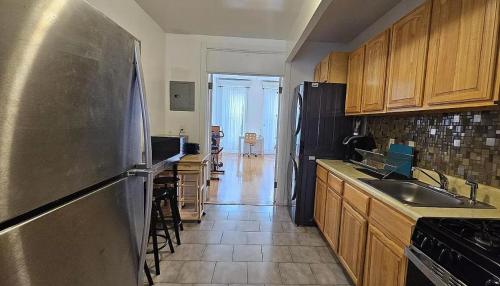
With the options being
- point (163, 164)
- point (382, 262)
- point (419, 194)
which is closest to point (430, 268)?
point (382, 262)

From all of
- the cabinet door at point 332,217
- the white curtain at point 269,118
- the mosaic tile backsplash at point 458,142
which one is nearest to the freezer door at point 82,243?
the cabinet door at point 332,217

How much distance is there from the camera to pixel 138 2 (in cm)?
275

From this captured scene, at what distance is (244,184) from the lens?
510cm

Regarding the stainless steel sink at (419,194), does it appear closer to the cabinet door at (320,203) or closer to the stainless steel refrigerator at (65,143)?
the cabinet door at (320,203)

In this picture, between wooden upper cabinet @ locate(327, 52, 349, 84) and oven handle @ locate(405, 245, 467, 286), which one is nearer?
oven handle @ locate(405, 245, 467, 286)

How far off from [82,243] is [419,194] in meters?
2.04

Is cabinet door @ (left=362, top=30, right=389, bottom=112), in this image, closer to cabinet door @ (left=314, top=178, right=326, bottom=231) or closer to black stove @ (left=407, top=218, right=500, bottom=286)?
cabinet door @ (left=314, top=178, right=326, bottom=231)

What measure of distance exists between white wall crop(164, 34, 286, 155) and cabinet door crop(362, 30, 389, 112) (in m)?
1.49

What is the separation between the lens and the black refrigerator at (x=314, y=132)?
307cm

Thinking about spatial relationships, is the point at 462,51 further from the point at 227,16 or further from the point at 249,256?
the point at 227,16

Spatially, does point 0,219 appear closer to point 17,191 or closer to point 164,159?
point 17,191

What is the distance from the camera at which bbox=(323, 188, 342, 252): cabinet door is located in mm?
2320

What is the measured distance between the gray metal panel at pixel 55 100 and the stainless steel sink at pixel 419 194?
1530mm

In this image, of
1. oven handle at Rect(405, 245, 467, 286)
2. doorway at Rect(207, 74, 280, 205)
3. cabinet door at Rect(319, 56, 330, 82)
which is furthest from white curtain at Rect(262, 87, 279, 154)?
oven handle at Rect(405, 245, 467, 286)
